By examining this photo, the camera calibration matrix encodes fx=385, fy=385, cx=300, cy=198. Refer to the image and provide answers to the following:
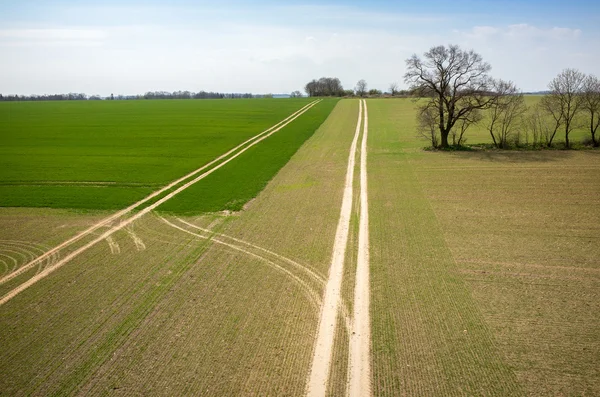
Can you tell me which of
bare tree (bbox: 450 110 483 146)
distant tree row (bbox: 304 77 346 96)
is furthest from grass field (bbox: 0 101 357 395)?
distant tree row (bbox: 304 77 346 96)

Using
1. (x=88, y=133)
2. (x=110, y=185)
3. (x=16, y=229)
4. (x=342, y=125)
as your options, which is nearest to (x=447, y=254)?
(x=16, y=229)

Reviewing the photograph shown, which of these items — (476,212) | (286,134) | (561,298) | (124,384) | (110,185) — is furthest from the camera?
(286,134)

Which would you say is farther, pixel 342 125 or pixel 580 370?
pixel 342 125

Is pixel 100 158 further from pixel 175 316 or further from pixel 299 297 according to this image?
pixel 299 297

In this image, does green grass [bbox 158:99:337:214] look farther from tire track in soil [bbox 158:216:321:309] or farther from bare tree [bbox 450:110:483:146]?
bare tree [bbox 450:110:483:146]

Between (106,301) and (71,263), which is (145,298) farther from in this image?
(71,263)
